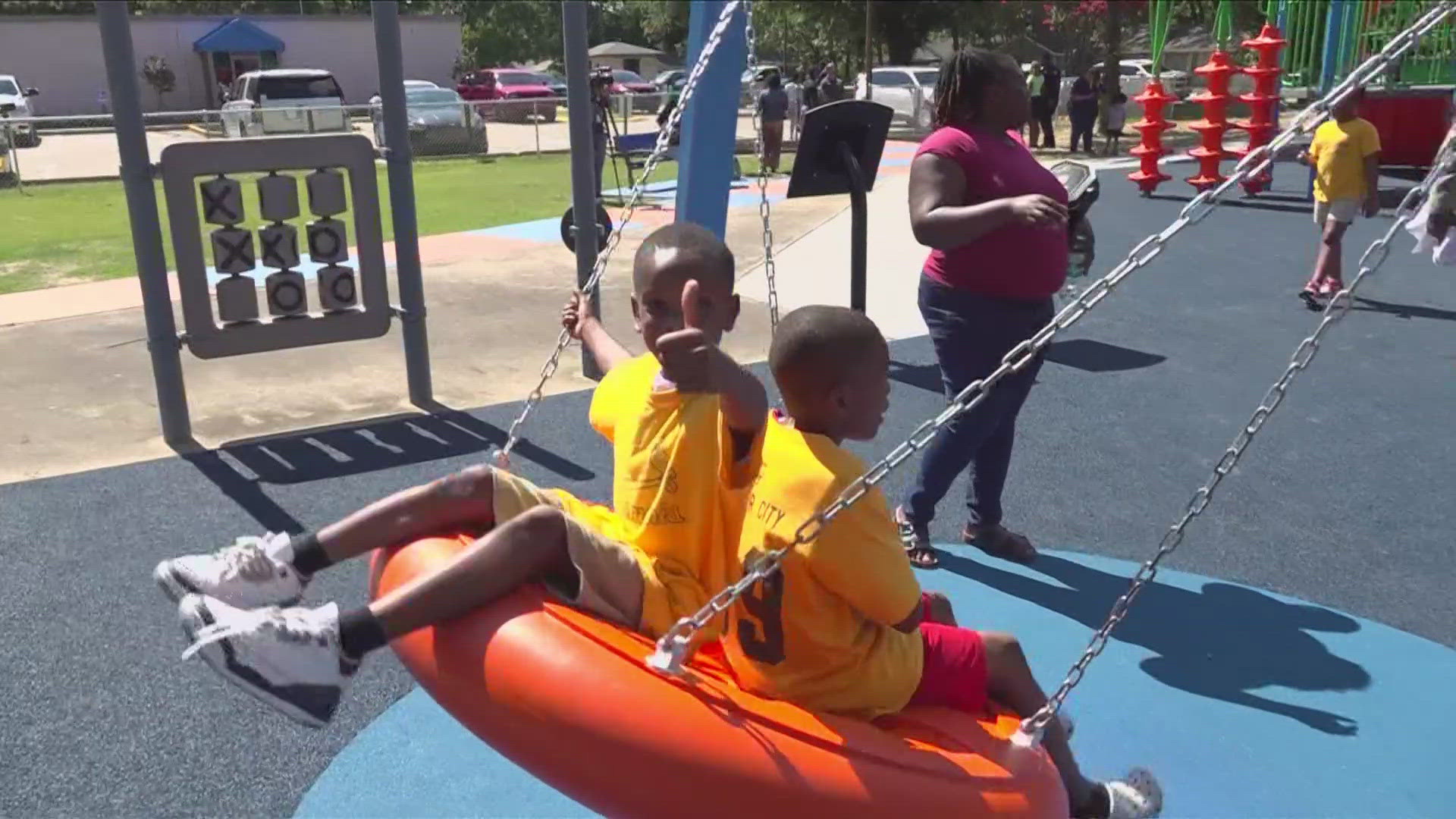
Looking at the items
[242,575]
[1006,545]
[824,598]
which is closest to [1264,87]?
[1006,545]

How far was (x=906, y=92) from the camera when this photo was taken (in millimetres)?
27484

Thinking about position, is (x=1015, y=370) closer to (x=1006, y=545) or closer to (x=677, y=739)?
(x=677, y=739)

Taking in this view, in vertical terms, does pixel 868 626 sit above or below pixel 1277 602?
above

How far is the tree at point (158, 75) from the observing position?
38281 mm

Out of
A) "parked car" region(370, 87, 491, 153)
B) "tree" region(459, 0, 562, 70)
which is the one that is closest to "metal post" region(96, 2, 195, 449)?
"parked car" region(370, 87, 491, 153)

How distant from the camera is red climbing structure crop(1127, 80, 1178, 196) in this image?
1457 cm

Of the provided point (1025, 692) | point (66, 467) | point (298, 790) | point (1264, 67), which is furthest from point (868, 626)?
point (1264, 67)

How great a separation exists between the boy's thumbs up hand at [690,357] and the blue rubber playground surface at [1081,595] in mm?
842

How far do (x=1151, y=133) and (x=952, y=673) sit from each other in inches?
551

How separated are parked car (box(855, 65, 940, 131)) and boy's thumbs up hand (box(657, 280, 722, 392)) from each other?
25.1 m

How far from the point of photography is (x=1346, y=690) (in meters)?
3.48

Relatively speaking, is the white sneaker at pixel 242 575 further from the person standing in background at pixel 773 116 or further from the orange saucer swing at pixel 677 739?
the person standing in background at pixel 773 116

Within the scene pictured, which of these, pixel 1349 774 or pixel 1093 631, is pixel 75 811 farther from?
pixel 1349 774

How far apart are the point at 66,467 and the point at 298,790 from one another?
3058mm
